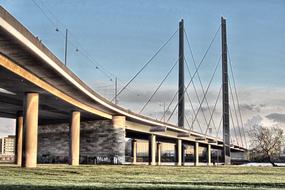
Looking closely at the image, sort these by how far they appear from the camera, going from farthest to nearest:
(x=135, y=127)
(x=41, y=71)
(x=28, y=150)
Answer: (x=135, y=127), (x=28, y=150), (x=41, y=71)

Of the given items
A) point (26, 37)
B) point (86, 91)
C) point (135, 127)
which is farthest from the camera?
point (135, 127)

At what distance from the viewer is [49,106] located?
2985 inches

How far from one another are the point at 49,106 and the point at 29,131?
718 inches

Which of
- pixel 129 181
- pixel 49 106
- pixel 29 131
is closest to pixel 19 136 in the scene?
pixel 49 106

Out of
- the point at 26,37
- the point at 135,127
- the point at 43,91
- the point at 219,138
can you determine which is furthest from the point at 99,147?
the point at 219,138

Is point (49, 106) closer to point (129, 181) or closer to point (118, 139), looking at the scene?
point (118, 139)

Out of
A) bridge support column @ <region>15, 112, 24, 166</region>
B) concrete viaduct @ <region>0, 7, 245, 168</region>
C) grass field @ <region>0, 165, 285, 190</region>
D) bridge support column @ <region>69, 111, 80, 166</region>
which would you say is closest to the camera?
grass field @ <region>0, 165, 285, 190</region>

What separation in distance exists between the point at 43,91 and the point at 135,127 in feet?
163

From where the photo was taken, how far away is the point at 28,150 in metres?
58.5

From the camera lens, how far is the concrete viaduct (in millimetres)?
42312

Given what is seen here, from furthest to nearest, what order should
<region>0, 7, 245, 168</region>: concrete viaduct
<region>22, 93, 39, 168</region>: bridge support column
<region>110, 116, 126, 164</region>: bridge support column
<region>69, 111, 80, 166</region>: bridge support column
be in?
<region>110, 116, 126, 164</region>: bridge support column < <region>69, 111, 80, 166</region>: bridge support column < <region>22, 93, 39, 168</region>: bridge support column < <region>0, 7, 245, 168</region>: concrete viaduct

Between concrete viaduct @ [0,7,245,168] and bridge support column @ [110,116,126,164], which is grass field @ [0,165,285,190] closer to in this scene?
concrete viaduct @ [0,7,245,168]

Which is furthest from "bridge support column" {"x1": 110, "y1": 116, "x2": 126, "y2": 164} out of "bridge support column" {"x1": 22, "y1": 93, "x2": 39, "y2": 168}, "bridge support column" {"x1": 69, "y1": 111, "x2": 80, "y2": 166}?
"bridge support column" {"x1": 22, "y1": 93, "x2": 39, "y2": 168}

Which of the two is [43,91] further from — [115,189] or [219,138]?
[219,138]
